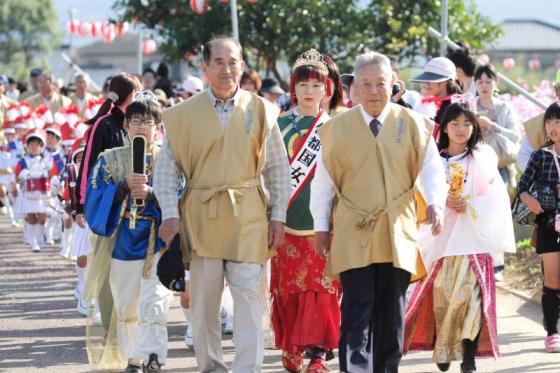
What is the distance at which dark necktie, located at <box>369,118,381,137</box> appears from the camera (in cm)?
709

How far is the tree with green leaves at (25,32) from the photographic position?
3639 inches

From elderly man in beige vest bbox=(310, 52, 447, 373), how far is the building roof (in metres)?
87.0

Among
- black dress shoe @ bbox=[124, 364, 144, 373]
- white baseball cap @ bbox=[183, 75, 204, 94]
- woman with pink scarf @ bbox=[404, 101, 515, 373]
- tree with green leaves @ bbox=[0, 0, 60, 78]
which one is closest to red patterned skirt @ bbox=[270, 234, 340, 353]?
woman with pink scarf @ bbox=[404, 101, 515, 373]

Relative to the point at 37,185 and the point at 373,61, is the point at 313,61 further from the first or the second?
the point at 37,185

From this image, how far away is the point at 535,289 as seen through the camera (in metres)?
11.4

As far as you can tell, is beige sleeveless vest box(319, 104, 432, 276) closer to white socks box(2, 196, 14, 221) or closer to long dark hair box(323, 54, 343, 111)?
long dark hair box(323, 54, 343, 111)

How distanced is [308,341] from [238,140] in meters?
1.51

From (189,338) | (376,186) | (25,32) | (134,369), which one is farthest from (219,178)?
(25,32)

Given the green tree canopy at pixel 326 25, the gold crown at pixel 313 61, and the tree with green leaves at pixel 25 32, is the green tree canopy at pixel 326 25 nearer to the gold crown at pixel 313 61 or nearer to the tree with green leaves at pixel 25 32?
the gold crown at pixel 313 61

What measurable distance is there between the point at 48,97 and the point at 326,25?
173 inches

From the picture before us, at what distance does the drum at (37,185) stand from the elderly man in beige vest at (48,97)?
10.5ft

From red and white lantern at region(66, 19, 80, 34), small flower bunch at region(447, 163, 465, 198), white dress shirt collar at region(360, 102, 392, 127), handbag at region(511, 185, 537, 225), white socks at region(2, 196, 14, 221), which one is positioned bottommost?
white socks at region(2, 196, 14, 221)

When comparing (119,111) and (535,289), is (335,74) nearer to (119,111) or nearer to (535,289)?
(119,111)

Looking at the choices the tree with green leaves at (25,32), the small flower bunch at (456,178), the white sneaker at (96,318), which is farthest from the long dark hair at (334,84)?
the tree with green leaves at (25,32)
